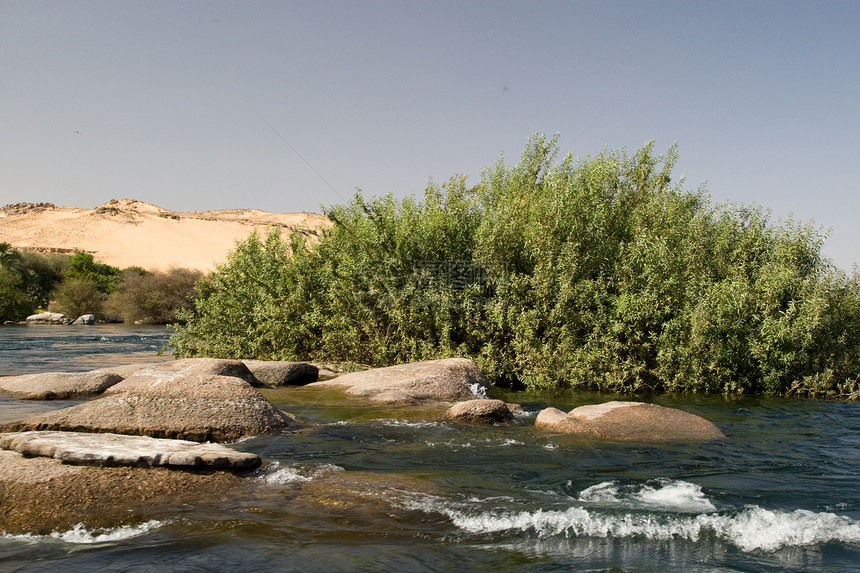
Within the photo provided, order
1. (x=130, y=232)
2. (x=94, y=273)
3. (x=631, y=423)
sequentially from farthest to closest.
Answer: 1. (x=130, y=232)
2. (x=94, y=273)
3. (x=631, y=423)

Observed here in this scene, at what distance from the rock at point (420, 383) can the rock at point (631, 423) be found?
2.63 m

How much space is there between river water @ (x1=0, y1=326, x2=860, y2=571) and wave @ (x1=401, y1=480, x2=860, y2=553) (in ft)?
0.06

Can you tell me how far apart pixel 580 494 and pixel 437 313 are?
9.33m

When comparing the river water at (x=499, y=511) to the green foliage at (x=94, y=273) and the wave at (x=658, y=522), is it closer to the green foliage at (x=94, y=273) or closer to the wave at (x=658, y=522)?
the wave at (x=658, y=522)

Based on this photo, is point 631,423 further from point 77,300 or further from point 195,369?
point 77,300

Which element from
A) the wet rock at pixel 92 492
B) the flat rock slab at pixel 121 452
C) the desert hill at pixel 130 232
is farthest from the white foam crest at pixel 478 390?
the desert hill at pixel 130 232

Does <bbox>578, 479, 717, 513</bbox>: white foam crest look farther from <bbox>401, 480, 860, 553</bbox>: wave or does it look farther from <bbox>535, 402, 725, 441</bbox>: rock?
<bbox>535, 402, 725, 441</bbox>: rock

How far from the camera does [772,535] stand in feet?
18.7

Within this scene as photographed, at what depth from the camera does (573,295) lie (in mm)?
15062

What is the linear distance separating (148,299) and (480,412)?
45.6m

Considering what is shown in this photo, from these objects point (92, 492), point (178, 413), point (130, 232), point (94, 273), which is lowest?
Result: point (92, 492)

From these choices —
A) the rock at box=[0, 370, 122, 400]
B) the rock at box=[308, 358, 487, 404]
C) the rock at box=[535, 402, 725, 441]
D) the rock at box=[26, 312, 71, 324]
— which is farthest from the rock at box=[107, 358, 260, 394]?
the rock at box=[26, 312, 71, 324]

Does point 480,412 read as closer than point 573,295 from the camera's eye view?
Yes

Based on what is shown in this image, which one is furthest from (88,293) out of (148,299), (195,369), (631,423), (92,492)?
(631,423)
